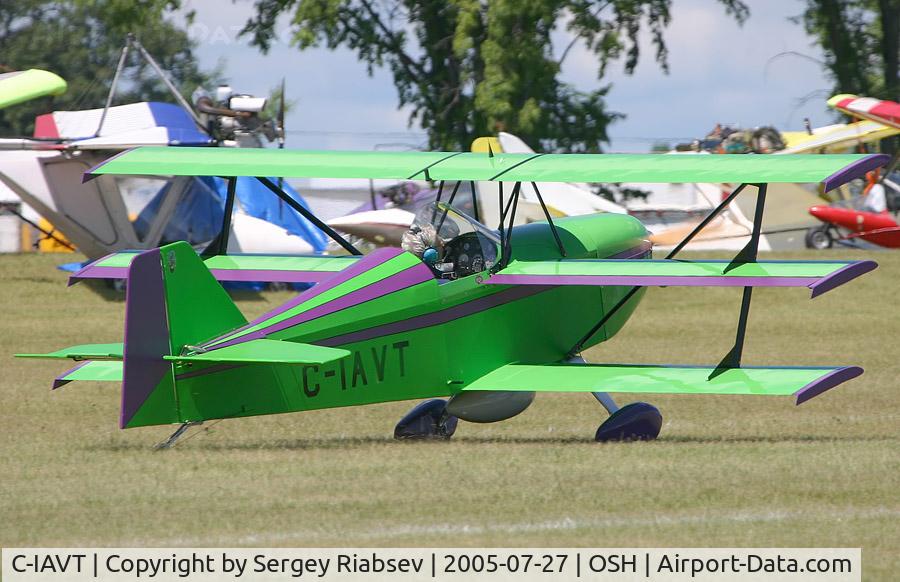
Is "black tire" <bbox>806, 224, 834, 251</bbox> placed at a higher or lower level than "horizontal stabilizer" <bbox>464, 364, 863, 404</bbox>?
lower

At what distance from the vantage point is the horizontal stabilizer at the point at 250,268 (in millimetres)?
10328

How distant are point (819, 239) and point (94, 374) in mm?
21257

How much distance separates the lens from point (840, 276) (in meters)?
8.70

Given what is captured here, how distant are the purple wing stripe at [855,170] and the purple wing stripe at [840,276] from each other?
0.55 m

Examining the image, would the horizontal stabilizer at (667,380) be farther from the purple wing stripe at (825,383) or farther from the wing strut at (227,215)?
the wing strut at (227,215)

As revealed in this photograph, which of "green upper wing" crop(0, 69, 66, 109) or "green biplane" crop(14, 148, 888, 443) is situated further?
"green upper wing" crop(0, 69, 66, 109)

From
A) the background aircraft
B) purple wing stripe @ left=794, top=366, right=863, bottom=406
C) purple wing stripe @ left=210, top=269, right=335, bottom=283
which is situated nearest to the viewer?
purple wing stripe @ left=794, top=366, right=863, bottom=406

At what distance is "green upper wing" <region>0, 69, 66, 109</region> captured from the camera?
63.8ft

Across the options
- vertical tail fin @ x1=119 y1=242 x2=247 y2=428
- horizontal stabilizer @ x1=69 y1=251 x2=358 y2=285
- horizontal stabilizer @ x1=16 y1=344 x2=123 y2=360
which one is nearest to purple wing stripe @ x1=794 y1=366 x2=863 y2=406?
horizontal stabilizer @ x1=69 y1=251 x2=358 y2=285

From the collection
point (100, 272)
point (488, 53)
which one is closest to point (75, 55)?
point (488, 53)

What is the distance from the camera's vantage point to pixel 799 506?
707 cm

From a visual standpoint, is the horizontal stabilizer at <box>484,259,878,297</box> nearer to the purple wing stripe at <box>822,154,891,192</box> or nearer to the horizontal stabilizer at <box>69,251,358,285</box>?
the purple wing stripe at <box>822,154,891,192</box>

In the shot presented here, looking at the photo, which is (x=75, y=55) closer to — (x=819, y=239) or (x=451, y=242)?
(x=819, y=239)

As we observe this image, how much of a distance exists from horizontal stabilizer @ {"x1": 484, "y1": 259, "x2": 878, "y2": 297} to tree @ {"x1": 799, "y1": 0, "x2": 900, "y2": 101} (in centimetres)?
2823
